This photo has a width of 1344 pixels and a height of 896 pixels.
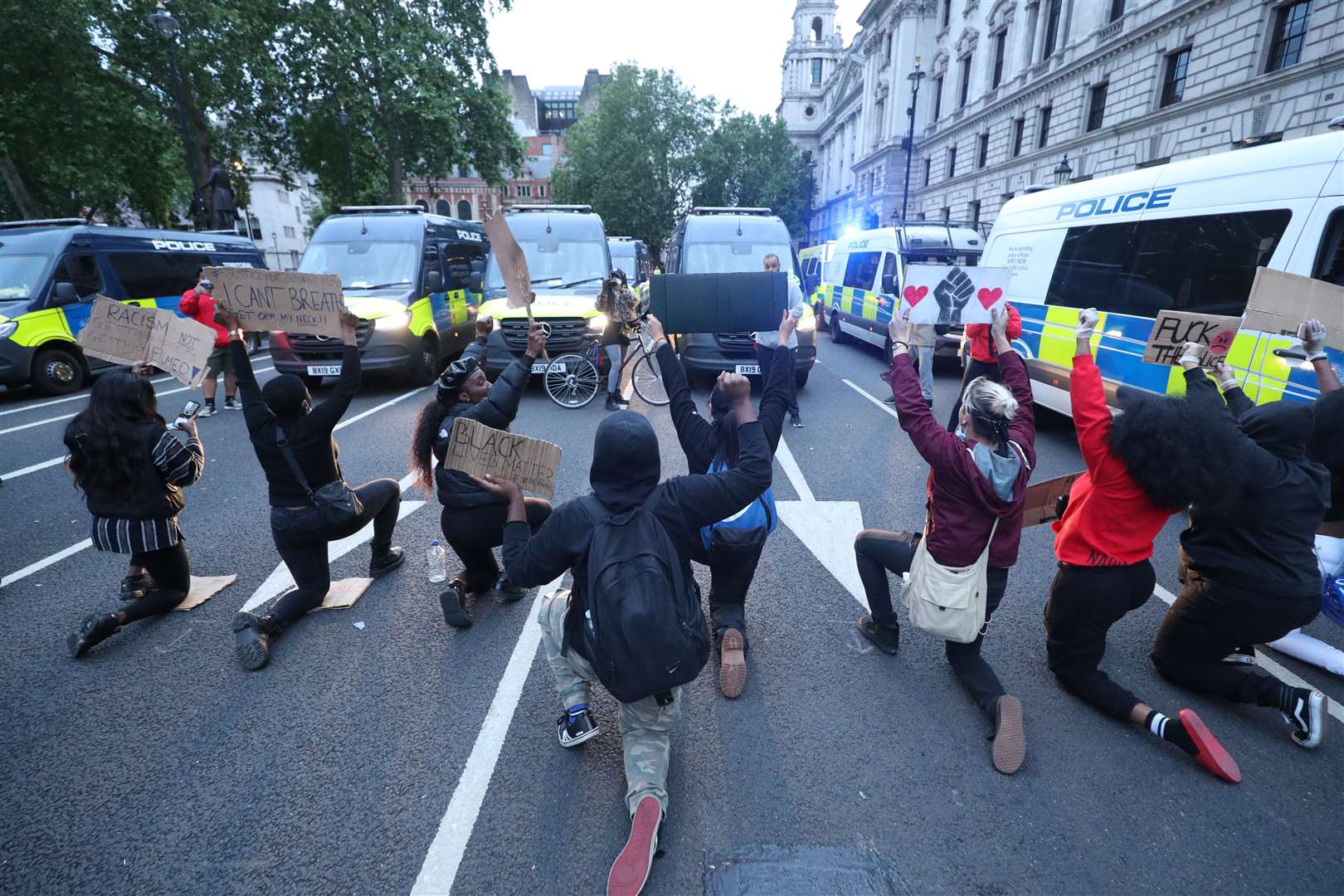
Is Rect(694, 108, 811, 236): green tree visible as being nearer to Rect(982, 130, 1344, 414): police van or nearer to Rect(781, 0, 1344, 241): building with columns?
Rect(781, 0, 1344, 241): building with columns

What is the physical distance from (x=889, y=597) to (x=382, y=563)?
3333 mm

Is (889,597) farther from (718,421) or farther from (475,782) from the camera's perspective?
(475,782)

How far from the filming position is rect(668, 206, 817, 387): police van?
934 cm

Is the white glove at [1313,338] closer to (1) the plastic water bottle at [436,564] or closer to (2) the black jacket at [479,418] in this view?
(2) the black jacket at [479,418]

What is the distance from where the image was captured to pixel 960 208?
3272 cm

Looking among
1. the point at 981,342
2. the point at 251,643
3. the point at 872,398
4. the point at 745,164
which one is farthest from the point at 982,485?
the point at 745,164

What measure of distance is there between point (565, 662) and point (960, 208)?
36.5 meters

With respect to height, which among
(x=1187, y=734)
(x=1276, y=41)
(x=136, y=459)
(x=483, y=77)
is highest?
(x=483, y=77)

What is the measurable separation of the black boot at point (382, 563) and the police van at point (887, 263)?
9145mm

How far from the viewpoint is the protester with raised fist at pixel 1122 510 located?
2473 mm

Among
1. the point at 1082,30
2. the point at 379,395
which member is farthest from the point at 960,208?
the point at 379,395

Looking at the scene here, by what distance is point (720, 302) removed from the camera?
300 centimetres

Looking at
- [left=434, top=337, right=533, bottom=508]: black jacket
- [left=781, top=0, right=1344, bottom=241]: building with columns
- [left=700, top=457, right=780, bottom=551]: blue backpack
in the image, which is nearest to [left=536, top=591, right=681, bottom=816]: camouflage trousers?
[left=700, top=457, right=780, bottom=551]: blue backpack

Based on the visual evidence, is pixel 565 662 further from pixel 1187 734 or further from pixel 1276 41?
pixel 1276 41
